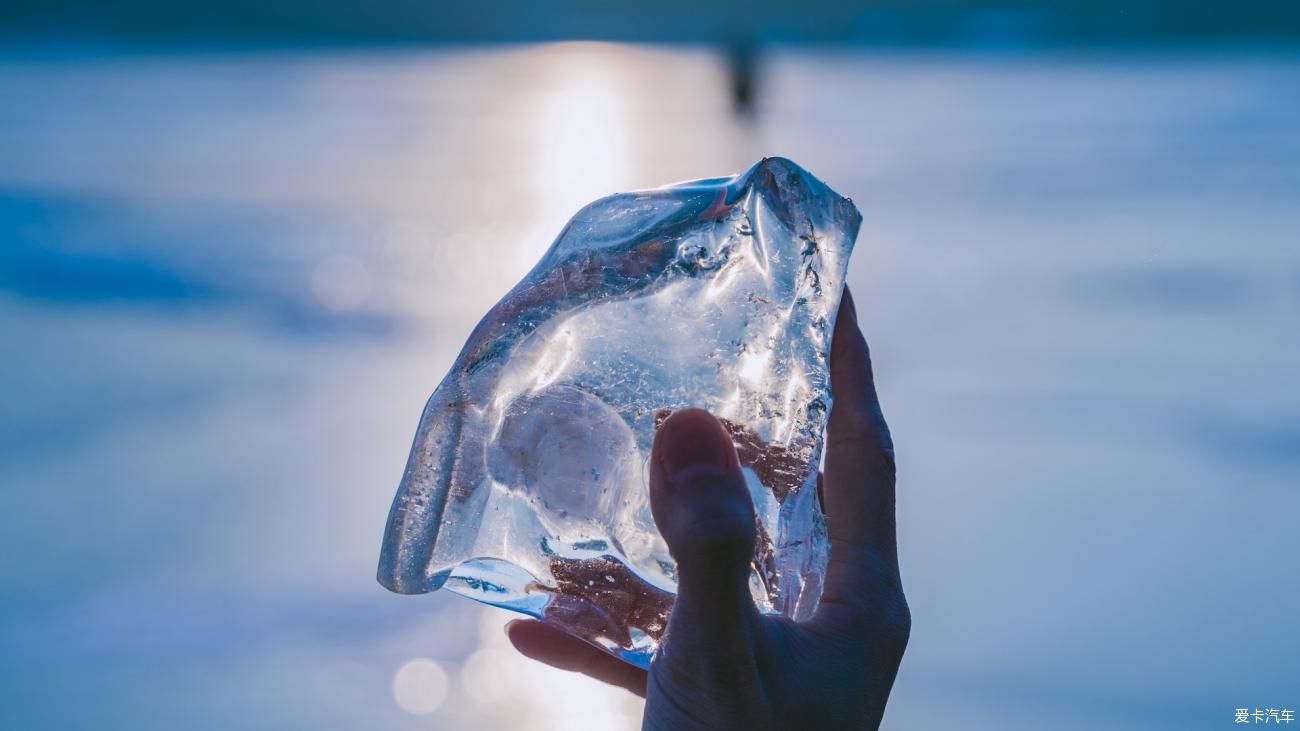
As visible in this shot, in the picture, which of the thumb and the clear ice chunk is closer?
the thumb

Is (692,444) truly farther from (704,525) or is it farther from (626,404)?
(626,404)

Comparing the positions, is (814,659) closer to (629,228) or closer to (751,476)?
(751,476)

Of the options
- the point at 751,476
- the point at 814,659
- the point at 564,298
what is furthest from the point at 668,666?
the point at 564,298

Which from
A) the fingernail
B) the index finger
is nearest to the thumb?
the fingernail

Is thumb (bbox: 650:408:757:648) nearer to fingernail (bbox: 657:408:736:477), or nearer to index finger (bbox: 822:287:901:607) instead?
fingernail (bbox: 657:408:736:477)

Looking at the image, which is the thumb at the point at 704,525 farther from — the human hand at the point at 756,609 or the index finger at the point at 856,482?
the index finger at the point at 856,482

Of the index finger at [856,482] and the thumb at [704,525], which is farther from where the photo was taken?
the index finger at [856,482]

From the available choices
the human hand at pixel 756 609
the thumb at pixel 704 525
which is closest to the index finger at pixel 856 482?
the human hand at pixel 756 609
